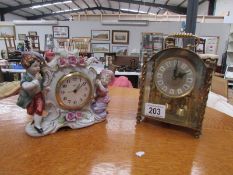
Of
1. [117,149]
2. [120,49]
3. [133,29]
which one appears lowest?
[117,149]

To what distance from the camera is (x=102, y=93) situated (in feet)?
2.24

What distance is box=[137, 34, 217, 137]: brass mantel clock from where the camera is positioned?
59cm

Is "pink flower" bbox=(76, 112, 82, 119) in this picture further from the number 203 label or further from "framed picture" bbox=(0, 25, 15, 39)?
"framed picture" bbox=(0, 25, 15, 39)

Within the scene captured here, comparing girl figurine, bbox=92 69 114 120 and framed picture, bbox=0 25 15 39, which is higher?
framed picture, bbox=0 25 15 39

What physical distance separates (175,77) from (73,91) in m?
0.32

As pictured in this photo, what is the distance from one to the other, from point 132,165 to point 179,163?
4.6 inches

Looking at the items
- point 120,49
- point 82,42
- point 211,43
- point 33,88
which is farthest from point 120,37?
point 33,88

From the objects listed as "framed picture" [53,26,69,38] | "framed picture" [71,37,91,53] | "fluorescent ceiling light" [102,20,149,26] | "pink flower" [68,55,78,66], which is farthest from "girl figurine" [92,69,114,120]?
"framed picture" [53,26,69,38]

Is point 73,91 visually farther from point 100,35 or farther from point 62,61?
point 100,35

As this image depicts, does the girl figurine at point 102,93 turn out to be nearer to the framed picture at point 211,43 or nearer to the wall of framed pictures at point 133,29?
the wall of framed pictures at point 133,29

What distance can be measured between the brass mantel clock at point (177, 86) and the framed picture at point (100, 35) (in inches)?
133

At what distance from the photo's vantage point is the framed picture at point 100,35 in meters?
3.89

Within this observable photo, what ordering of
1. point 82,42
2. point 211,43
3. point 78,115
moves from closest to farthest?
point 78,115 < point 82,42 < point 211,43

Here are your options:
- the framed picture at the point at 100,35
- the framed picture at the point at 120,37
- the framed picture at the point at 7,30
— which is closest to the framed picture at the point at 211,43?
the framed picture at the point at 120,37
